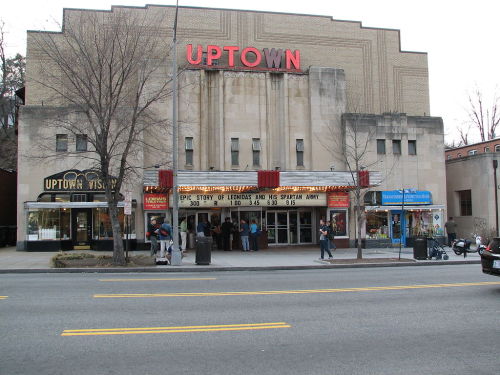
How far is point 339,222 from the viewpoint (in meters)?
26.9

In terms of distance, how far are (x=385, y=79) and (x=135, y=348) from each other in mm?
28396

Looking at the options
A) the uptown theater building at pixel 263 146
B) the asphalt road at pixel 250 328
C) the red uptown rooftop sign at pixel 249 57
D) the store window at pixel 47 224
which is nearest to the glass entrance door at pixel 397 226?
the uptown theater building at pixel 263 146

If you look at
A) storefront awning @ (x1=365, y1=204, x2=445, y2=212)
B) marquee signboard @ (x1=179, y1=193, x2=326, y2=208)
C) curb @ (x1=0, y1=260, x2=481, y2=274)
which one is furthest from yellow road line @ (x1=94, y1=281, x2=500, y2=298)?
storefront awning @ (x1=365, y1=204, x2=445, y2=212)

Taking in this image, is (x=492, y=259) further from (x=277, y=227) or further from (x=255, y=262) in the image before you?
(x=277, y=227)

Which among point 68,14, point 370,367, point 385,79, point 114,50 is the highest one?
point 68,14

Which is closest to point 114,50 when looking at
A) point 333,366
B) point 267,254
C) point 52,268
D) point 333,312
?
point 52,268

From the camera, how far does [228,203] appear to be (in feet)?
82.5

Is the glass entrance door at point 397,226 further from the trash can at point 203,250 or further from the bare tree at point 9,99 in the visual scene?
the bare tree at point 9,99

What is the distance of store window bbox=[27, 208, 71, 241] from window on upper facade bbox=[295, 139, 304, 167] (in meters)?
13.1

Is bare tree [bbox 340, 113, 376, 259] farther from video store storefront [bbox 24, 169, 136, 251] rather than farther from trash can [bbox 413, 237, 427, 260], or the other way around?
video store storefront [bbox 24, 169, 136, 251]

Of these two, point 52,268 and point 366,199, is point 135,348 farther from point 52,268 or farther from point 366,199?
point 366,199

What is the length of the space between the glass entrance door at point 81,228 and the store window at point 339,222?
13.4m

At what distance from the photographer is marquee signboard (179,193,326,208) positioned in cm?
2480

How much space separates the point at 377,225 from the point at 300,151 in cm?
615
